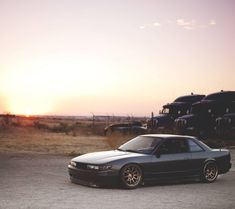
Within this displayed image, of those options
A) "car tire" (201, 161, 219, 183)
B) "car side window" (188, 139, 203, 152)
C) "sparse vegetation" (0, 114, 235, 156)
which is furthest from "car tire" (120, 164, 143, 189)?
"sparse vegetation" (0, 114, 235, 156)

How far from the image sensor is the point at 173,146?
13.4m

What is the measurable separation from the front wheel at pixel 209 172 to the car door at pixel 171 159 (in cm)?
63

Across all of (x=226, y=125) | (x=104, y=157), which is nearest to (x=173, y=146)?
(x=104, y=157)

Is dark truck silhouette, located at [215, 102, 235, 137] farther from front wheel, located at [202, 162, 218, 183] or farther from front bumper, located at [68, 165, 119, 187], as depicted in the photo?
front bumper, located at [68, 165, 119, 187]

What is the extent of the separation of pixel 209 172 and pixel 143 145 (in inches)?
81.0

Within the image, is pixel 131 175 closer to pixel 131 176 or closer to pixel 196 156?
pixel 131 176

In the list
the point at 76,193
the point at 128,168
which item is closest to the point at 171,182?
the point at 128,168

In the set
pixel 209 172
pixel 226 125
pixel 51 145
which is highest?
pixel 226 125

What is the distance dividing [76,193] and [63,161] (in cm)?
727

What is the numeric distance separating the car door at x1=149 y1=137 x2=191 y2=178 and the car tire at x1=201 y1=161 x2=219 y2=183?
615 millimetres

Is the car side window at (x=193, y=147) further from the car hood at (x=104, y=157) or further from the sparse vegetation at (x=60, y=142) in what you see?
the sparse vegetation at (x=60, y=142)

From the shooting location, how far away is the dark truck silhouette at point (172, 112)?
36.6 meters

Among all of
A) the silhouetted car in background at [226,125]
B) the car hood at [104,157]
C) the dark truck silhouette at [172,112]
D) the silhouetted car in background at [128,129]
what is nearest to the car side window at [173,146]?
the car hood at [104,157]

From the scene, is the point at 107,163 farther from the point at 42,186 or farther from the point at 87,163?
the point at 42,186
